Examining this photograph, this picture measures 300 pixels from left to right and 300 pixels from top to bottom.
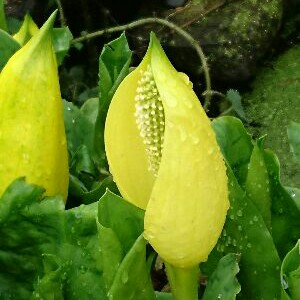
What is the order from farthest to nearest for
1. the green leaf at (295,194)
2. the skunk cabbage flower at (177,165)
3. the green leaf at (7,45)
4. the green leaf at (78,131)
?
the green leaf at (78,131)
the green leaf at (7,45)
the green leaf at (295,194)
the skunk cabbage flower at (177,165)

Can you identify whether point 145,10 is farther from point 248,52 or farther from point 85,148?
point 85,148

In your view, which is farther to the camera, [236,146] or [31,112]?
[236,146]

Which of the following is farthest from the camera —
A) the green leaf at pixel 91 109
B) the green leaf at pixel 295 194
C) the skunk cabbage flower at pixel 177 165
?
the green leaf at pixel 91 109

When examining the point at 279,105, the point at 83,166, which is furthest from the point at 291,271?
the point at 279,105

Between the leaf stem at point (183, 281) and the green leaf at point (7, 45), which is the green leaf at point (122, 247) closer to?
the leaf stem at point (183, 281)

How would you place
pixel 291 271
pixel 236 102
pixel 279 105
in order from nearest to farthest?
pixel 291 271
pixel 236 102
pixel 279 105

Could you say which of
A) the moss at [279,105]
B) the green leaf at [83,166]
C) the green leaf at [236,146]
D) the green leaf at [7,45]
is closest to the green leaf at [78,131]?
the green leaf at [83,166]

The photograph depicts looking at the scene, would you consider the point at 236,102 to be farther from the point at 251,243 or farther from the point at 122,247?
the point at 122,247

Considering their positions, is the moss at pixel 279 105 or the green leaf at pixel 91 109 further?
the moss at pixel 279 105

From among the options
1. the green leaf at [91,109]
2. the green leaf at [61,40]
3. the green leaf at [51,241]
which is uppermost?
the green leaf at [61,40]
